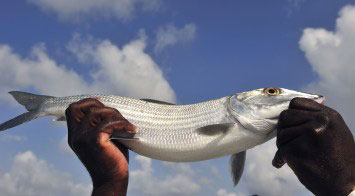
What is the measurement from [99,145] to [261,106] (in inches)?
120

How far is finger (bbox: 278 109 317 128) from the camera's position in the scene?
5.45 metres

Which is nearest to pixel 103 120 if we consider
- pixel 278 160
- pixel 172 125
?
pixel 172 125

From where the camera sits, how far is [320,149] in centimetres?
531

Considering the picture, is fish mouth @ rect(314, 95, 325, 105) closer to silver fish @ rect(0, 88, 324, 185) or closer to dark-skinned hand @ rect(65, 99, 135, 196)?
silver fish @ rect(0, 88, 324, 185)

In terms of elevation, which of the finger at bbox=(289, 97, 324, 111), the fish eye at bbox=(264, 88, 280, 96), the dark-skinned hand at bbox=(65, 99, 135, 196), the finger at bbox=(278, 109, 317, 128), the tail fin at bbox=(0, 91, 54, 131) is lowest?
the finger at bbox=(278, 109, 317, 128)

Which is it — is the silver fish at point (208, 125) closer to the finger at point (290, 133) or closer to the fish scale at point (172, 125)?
the fish scale at point (172, 125)

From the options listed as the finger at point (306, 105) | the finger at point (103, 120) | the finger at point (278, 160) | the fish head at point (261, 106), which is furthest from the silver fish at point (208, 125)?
the finger at point (306, 105)

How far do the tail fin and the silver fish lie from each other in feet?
7.67

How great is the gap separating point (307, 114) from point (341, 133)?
51cm

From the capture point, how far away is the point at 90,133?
6961 millimetres

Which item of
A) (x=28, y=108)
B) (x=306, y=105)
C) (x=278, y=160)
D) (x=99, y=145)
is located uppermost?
(x=28, y=108)

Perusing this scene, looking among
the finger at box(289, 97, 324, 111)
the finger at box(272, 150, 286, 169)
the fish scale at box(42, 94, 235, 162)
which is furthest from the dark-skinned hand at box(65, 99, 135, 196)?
the finger at box(289, 97, 324, 111)

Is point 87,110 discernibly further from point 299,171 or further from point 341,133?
point 341,133

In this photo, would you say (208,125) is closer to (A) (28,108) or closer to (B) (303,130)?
(B) (303,130)
